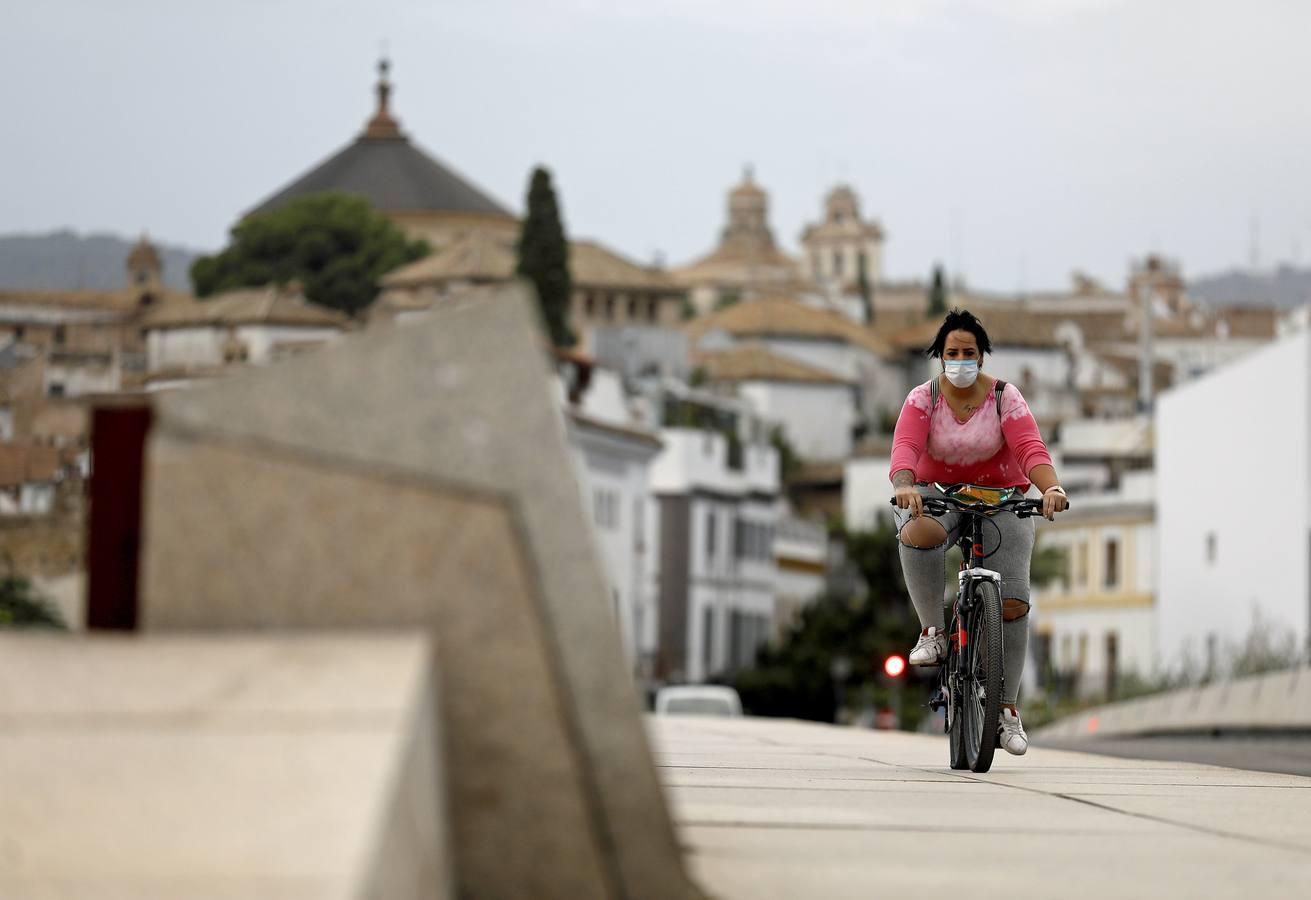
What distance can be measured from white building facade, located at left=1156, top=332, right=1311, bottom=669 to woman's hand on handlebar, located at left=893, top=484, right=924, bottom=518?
45.0 metres

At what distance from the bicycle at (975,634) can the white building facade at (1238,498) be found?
44.7 metres

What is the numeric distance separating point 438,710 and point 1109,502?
90.8 m

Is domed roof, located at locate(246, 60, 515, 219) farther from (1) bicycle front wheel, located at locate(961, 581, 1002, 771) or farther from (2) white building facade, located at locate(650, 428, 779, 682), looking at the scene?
(1) bicycle front wheel, located at locate(961, 581, 1002, 771)

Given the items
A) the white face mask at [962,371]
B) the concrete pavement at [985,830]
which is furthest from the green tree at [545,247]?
the concrete pavement at [985,830]

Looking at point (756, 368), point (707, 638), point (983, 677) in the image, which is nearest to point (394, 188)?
point (756, 368)

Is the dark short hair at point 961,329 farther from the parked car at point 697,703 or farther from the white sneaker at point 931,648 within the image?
the parked car at point 697,703

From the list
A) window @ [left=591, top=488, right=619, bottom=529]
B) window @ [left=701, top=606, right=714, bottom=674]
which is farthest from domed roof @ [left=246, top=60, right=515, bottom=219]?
window @ [left=591, top=488, right=619, bottom=529]

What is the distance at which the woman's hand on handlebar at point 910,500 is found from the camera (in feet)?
33.3

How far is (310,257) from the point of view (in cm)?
14912

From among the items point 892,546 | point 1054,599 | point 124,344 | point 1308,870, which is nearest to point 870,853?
point 1308,870

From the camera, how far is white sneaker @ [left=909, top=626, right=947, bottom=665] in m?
10.6

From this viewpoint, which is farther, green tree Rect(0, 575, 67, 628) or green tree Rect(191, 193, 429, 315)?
green tree Rect(191, 193, 429, 315)

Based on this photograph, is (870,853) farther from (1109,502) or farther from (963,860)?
(1109,502)

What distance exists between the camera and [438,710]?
4344 mm
